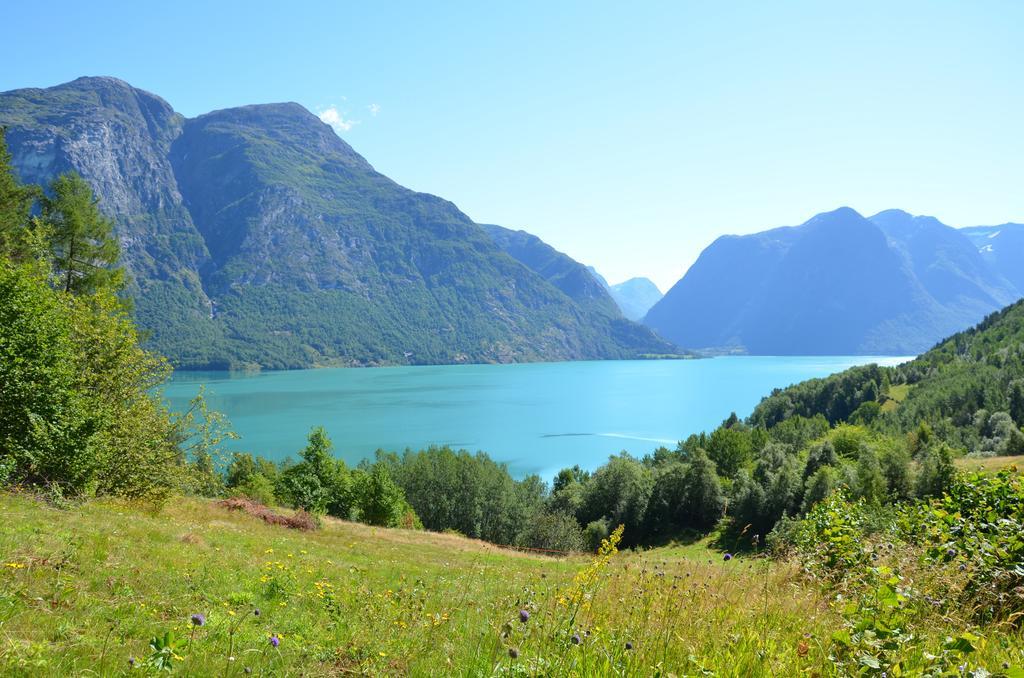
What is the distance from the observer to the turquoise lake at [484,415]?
82875 millimetres

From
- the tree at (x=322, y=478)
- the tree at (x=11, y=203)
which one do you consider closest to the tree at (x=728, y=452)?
the tree at (x=322, y=478)

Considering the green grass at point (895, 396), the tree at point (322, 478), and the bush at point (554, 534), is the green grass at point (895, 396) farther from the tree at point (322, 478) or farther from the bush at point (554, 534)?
the tree at point (322, 478)

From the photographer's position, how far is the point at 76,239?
968 inches

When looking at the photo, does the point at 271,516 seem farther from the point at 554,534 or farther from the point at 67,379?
the point at 554,534

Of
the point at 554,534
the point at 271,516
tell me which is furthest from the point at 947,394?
the point at 271,516

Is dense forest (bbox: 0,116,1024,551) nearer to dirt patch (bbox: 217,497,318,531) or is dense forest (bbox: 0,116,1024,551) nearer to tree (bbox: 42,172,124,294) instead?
tree (bbox: 42,172,124,294)

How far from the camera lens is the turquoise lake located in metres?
82.9

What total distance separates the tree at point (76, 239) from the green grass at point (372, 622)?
21.2 m

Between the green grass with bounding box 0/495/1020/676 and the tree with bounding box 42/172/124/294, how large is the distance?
21234 millimetres

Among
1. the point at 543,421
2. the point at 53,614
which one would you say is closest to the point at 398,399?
the point at 543,421

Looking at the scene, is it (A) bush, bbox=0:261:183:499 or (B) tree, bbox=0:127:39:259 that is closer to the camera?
(A) bush, bbox=0:261:183:499

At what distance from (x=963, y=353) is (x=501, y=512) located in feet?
344

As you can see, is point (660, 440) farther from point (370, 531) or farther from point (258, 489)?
point (370, 531)

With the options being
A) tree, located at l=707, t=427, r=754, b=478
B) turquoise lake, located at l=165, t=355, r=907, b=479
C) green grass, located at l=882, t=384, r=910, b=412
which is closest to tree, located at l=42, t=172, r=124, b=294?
turquoise lake, located at l=165, t=355, r=907, b=479
